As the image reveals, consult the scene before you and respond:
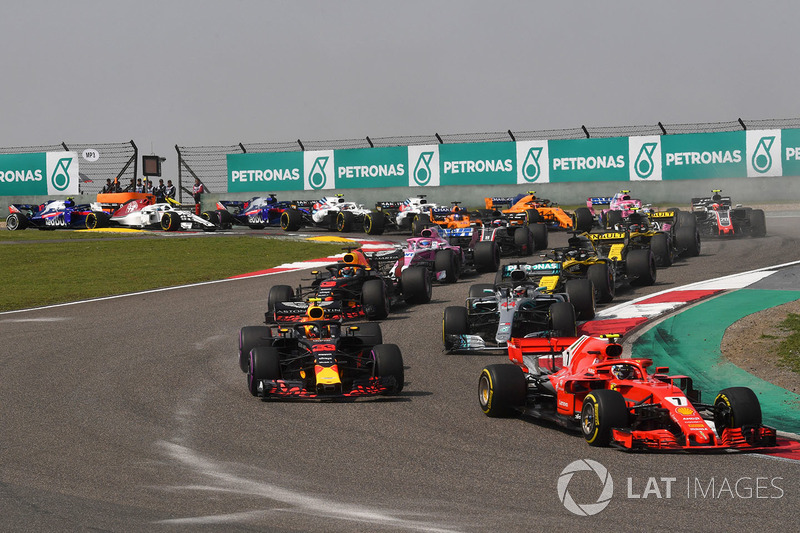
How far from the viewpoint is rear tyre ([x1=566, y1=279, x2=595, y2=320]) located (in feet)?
58.1

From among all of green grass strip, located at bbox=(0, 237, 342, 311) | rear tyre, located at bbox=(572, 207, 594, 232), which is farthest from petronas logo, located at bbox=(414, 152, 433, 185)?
rear tyre, located at bbox=(572, 207, 594, 232)

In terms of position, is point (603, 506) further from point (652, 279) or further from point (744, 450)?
point (652, 279)

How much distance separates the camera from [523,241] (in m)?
28.7

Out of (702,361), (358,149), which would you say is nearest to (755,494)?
(702,361)

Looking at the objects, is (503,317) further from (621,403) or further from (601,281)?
(621,403)

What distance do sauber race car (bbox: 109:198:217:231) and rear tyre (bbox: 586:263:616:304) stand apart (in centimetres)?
2363

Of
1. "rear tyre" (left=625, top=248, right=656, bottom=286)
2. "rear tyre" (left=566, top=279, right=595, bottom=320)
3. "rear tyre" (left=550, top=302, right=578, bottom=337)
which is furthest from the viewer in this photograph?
"rear tyre" (left=625, top=248, right=656, bottom=286)

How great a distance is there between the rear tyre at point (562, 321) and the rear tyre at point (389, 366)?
368 cm

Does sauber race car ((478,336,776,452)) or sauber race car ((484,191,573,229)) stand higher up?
sauber race car ((484,191,573,229))

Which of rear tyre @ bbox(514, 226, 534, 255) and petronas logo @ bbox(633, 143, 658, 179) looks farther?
petronas logo @ bbox(633, 143, 658, 179)

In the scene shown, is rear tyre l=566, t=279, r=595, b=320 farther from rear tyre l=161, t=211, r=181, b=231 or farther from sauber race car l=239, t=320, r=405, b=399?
rear tyre l=161, t=211, r=181, b=231

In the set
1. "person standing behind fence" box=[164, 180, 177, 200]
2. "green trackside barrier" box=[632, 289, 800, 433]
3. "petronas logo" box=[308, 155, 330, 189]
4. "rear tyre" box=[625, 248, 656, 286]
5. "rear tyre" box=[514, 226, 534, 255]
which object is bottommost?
"green trackside barrier" box=[632, 289, 800, 433]

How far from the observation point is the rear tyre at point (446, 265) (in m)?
23.9

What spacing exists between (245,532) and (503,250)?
873 inches
